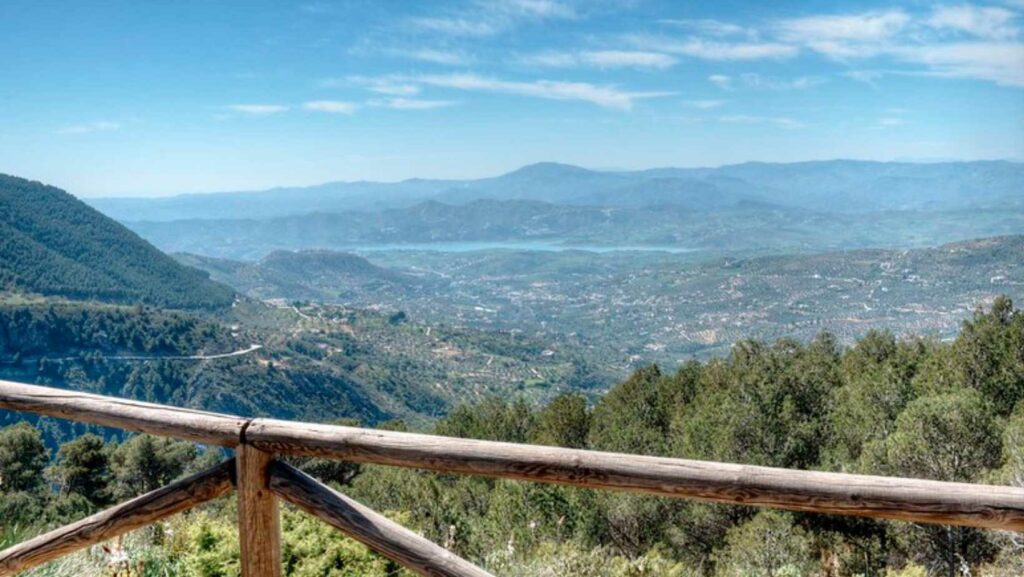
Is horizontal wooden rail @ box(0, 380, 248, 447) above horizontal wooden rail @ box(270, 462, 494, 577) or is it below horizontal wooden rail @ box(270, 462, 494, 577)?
above

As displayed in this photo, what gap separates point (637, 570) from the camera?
3.51m

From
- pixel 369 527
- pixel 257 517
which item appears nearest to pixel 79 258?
pixel 257 517

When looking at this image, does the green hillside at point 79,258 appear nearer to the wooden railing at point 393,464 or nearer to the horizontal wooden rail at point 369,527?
the wooden railing at point 393,464

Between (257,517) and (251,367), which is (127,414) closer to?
(257,517)

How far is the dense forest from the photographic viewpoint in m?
3.83

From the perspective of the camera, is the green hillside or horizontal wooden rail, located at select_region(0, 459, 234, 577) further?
the green hillside

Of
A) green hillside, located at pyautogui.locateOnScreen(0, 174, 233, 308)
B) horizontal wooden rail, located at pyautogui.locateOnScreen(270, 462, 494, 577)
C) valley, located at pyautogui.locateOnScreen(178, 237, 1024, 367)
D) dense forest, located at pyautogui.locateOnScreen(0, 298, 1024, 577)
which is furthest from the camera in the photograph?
valley, located at pyautogui.locateOnScreen(178, 237, 1024, 367)

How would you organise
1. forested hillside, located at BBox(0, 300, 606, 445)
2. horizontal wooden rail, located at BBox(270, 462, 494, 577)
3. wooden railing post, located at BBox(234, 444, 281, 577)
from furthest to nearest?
forested hillside, located at BBox(0, 300, 606, 445)
wooden railing post, located at BBox(234, 444, 281, 577)
horizontal wooden rail, located at BBox(270, 462, 494, 577)

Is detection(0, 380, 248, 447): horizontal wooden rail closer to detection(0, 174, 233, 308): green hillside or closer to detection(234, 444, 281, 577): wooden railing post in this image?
detection(234, 444, 281, 577): wooden railing post

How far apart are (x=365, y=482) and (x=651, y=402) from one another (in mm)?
8747

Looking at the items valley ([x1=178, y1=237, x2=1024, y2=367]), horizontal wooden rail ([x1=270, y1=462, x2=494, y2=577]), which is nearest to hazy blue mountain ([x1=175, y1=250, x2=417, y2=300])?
valley ([x1=178, y1=237, x2=1024, y2=367])

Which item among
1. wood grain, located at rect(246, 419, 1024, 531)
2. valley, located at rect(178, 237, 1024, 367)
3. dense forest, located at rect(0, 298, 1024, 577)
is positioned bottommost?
valley, located at rect(178, 237, 1024, 367)

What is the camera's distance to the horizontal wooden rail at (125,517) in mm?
1883

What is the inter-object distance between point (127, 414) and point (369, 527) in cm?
75
